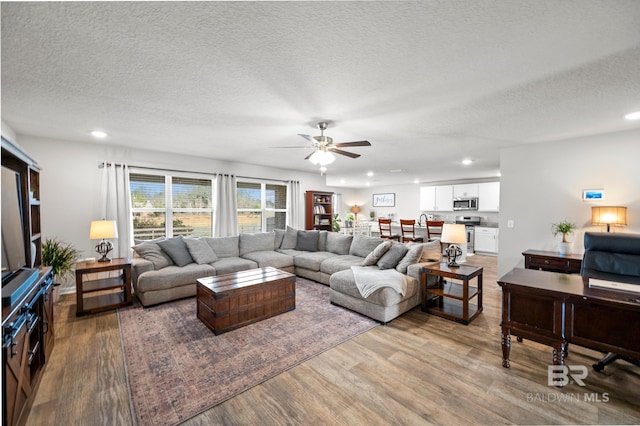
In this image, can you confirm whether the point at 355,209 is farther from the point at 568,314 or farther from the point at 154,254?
the point at 568,314

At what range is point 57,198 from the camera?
3926mm

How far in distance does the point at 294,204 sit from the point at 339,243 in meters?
2.05

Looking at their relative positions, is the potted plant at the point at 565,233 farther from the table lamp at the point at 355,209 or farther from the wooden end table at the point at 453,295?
the table lamp at the point at 355,209

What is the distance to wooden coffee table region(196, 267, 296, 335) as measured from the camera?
2.81 meters

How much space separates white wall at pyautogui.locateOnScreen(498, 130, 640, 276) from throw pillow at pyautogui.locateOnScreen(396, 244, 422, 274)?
5.78 feet

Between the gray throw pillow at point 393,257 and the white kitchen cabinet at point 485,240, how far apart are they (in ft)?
17.3

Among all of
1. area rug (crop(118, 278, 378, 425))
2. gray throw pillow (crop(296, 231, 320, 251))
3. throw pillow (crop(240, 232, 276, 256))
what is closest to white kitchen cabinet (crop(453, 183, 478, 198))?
gray throw pillow (crop(296, 231, 320, 251))

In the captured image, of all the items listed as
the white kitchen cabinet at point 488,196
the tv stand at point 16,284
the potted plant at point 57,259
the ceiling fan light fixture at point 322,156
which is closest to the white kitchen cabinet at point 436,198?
the white kitchen cabinet at point 488,196

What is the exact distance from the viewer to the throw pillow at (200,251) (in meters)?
4.20

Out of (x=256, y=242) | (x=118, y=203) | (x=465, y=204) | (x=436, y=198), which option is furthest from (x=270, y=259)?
(x=436, y=198)

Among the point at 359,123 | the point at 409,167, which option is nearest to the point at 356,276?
the point at 359,123

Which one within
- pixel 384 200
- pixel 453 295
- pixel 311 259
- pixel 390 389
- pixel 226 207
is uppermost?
pixel 384 200

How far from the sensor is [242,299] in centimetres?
297

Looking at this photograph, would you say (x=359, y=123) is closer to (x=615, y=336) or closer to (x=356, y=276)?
(x=356, y=276)
